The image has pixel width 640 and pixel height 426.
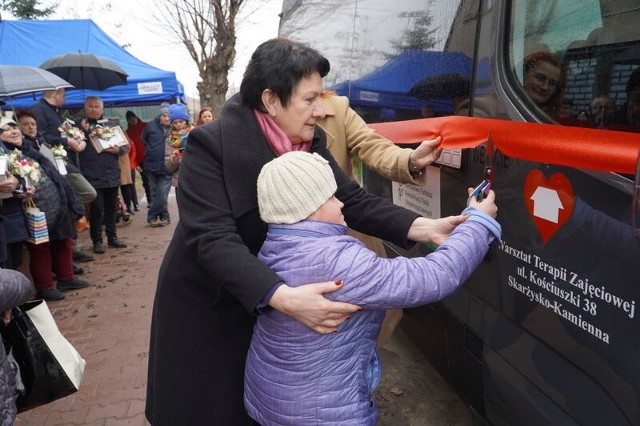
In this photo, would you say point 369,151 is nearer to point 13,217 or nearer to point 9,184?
point 9,184

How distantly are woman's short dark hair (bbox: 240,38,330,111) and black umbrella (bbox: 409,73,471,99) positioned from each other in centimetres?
61

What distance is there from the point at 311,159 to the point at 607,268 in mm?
805

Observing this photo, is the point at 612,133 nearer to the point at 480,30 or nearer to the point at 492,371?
the point at 480,30

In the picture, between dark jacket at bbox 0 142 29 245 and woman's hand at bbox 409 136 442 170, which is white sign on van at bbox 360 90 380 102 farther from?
dark jacket at bbox 0 142 29 245

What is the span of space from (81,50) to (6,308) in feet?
32.8

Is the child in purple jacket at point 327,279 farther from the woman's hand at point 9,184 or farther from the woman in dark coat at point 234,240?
the woman's hand at point 9,184

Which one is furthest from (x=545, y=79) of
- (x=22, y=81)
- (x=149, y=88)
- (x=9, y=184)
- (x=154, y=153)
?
(x=149, y=88)

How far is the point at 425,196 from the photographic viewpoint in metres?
2.32

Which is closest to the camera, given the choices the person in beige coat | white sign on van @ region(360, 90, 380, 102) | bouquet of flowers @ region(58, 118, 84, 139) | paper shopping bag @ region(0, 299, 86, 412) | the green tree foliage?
the person in beige coat

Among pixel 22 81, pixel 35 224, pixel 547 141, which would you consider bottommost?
pixel 35 224

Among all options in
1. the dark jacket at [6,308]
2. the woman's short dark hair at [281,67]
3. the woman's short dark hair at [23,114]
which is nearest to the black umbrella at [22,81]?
the woman's short dark hair at [23,114]

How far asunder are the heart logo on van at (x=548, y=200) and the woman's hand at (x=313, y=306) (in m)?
0.62

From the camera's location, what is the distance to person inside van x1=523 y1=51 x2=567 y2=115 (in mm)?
1528

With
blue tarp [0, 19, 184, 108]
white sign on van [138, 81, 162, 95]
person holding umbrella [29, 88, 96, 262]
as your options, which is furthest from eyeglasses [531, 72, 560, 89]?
white sign on van [138, 81, 162, 95]
